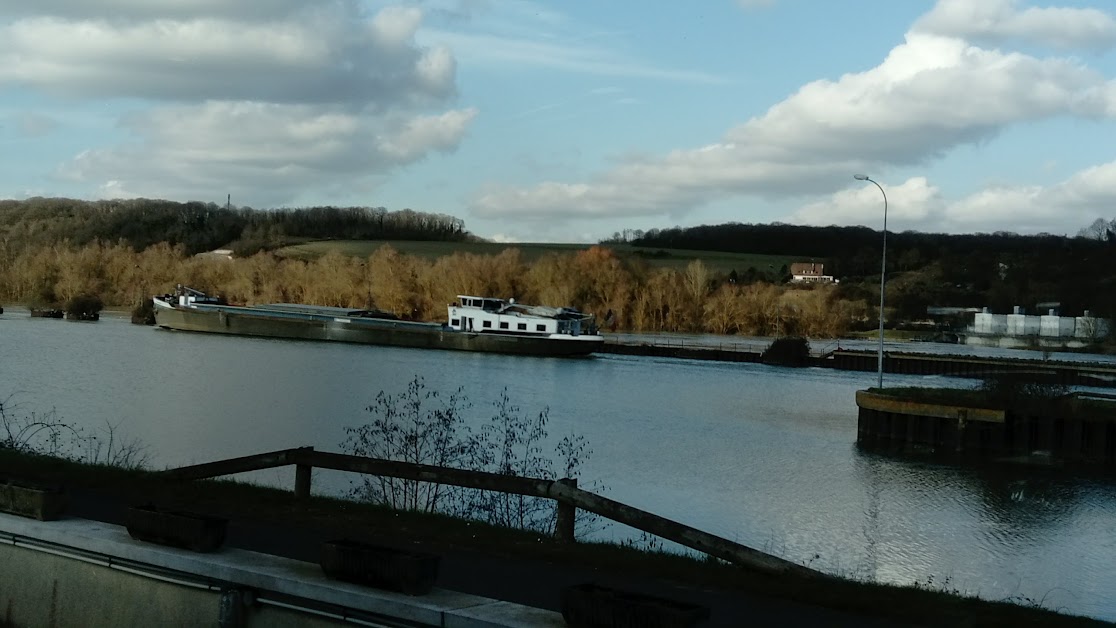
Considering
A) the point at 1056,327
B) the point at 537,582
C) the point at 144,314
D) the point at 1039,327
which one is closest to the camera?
the point at 537,582

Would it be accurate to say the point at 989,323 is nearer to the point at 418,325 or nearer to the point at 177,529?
the point at 418,325

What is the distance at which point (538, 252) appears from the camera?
141m

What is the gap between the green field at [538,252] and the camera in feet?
455

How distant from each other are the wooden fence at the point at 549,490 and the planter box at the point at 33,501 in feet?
9.96

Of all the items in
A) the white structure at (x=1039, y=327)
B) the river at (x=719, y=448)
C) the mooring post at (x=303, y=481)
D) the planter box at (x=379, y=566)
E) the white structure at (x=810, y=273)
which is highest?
the white structure at (x=810, y=273)

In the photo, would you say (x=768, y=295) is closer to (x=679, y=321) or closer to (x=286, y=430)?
(x=679, y=321)

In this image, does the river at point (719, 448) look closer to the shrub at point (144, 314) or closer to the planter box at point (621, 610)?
the planter box at point (621, 610)

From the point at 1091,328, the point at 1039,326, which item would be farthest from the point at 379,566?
the point at 1039,326

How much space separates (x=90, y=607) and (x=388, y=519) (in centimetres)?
340

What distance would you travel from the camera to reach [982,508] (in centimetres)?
2836

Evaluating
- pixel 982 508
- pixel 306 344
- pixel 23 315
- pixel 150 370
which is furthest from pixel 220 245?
pixel 982 508

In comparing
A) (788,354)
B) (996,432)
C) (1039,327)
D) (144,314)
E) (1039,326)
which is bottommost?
(144,314)

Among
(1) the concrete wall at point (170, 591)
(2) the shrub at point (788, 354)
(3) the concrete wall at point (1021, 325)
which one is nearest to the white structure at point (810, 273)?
(3) the concrete wall at point (1021, 325)

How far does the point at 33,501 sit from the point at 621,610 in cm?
451
